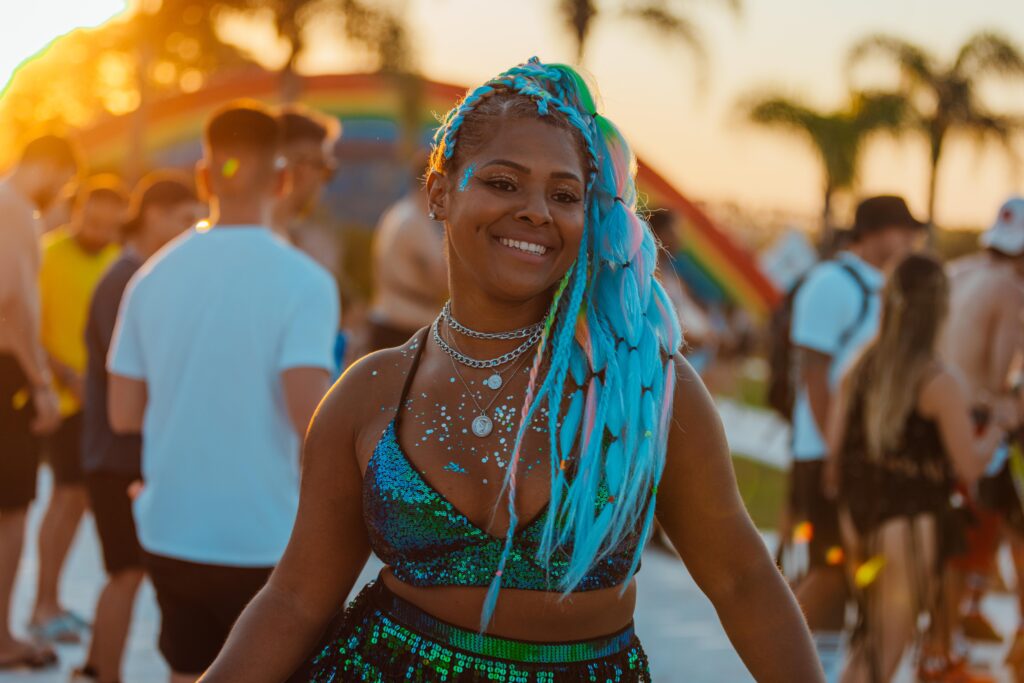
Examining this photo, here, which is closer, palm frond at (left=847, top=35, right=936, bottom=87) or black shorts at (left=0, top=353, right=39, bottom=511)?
black shorts at (left=0, top=353, right=39, bottom=511)

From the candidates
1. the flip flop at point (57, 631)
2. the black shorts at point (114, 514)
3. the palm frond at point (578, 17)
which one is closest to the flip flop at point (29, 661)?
the flip flop at point (57, 631)

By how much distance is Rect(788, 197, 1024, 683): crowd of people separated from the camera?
17.6ft

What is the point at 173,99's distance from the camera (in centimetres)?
3478

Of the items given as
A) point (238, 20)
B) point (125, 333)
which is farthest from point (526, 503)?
point (238, 20)

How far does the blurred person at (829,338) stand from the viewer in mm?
6266

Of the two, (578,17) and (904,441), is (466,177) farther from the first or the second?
(578,17)

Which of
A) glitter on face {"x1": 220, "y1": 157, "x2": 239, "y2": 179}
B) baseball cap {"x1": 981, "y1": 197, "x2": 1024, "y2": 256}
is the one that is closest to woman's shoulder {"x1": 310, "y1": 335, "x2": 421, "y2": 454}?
glitter on face {"x1": 220, "y1": 157, "x2": 239, "y2": 179}

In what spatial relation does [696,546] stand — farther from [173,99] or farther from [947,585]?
[173,99]

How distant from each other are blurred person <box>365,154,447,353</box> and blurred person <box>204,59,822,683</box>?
513cm

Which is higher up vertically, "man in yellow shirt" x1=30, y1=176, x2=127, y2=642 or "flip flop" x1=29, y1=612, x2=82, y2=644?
"man in yellow shirt" x1=30, y1=176, x2=127, y2=642

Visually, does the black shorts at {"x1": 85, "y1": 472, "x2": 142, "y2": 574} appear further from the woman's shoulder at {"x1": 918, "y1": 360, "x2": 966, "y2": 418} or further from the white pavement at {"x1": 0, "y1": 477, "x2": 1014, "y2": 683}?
the woman's shoulder at {"x1": 918, "y1": 360, "x2": 966, "y2": 418}

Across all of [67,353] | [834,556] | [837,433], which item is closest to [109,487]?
[67,353]

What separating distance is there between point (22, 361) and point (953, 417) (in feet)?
12.6

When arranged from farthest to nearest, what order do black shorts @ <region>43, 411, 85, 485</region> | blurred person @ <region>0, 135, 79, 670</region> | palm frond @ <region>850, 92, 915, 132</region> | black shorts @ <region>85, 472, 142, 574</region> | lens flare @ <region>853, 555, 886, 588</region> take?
palm frond @ <region>850, 92, 915, 132</region> → black shorts @ <region>43, 411, 85, 485</region> → blurred person @ <region>0, 135, 79, 670</region> → lens flare @ <region>853, 555, 886, 588</region> → black shorts @ <region>85, 472, 142, 574</region>
